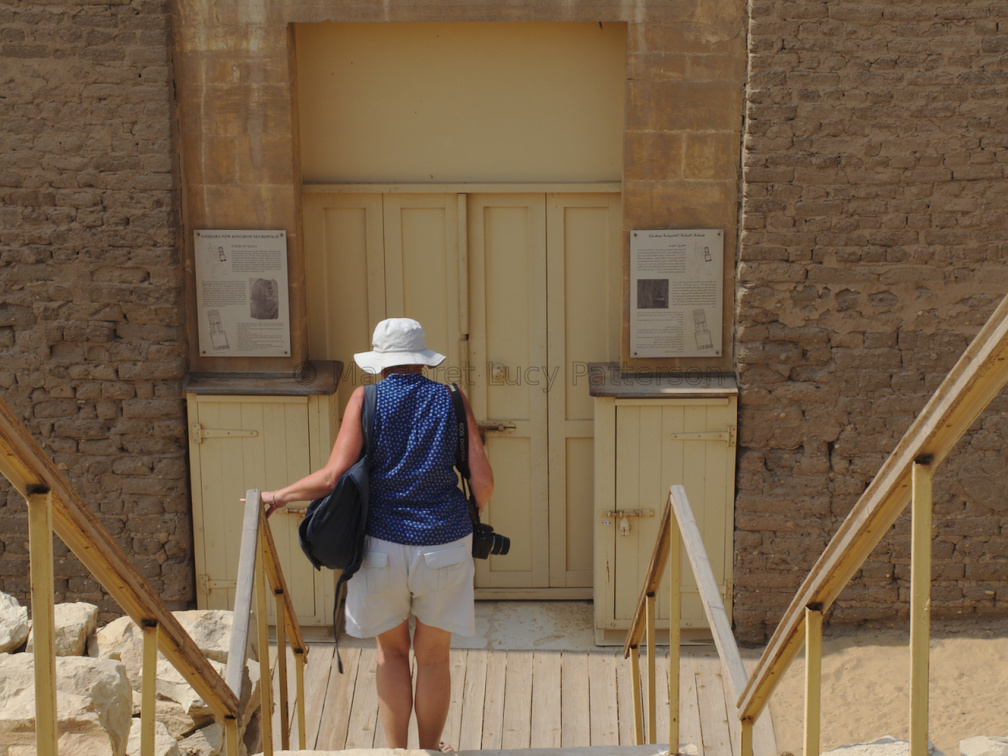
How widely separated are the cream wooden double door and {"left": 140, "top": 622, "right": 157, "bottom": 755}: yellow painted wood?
3.52m

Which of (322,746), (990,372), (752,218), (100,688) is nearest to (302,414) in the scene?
(322,746)


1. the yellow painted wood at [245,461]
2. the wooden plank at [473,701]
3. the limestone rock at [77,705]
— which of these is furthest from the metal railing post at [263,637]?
the yellow painted wood at [245,461]

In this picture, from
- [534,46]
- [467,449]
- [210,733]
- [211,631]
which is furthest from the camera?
[534,46]

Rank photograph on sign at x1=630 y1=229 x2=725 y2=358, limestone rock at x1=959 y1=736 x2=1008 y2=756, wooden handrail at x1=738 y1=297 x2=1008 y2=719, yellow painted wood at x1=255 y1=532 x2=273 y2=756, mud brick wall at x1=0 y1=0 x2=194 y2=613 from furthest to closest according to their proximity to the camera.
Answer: photograph on sign at x1=630 y1=229 x2=725 y2=358 < mud brick wall at x1=0 y1=0 x2=194 y2=613 < yellow painted wood at x1=255 y1=532 x2=273 y2=756 < limestone rock at x1=959 y1=736 x2=1008 y2=756 < wooden handrail at x1=738 y1=297 x2=1008 y2=719

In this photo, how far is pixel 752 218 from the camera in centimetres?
540

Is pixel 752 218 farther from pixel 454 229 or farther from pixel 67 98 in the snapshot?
pixel 67 98

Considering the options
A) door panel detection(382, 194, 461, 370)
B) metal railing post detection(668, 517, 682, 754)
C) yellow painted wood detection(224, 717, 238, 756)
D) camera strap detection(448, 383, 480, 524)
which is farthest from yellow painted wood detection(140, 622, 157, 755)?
door panel detection(382, 194, 461, 370)

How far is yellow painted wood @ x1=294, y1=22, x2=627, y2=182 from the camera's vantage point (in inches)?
223

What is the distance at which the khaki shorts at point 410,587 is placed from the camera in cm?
361

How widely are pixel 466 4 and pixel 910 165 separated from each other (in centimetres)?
236

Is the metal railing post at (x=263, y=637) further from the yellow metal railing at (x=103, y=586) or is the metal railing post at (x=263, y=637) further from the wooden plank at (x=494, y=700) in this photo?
the wooden plank at (x=494, y=700)

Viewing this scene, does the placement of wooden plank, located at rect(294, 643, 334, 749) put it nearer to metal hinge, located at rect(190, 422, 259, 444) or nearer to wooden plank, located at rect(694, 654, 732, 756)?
metal hinge, located at rect(190, 422, 259, 444)

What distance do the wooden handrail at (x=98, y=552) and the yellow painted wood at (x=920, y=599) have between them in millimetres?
1598

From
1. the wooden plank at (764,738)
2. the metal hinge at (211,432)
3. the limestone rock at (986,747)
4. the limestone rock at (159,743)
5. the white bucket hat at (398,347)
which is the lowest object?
the wooden plank at (764,738)
